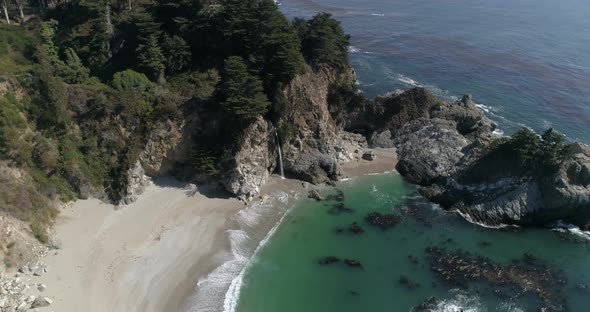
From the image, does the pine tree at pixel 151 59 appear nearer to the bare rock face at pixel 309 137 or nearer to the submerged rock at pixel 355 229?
the bare rock face at pixel 309 137

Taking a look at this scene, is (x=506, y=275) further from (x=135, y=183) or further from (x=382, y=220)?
(x=135, y=183)

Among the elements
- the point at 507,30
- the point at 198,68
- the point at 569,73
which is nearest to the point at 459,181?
the point at 198,68

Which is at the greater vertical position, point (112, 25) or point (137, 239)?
point (112, 25)

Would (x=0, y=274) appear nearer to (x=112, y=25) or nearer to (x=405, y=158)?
(x=112, y=25)

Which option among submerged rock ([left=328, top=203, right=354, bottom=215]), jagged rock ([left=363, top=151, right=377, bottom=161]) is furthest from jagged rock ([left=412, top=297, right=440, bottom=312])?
jagged rock ([left=363, top=151, right=377, bottom=161])

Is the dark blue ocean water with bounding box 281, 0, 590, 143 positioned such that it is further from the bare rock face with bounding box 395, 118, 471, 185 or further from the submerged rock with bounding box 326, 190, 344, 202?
the submerged rock with bounding box 326, 190, 344, 202

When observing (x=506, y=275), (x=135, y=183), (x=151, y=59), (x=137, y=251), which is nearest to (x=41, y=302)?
(x=137, y=251)
